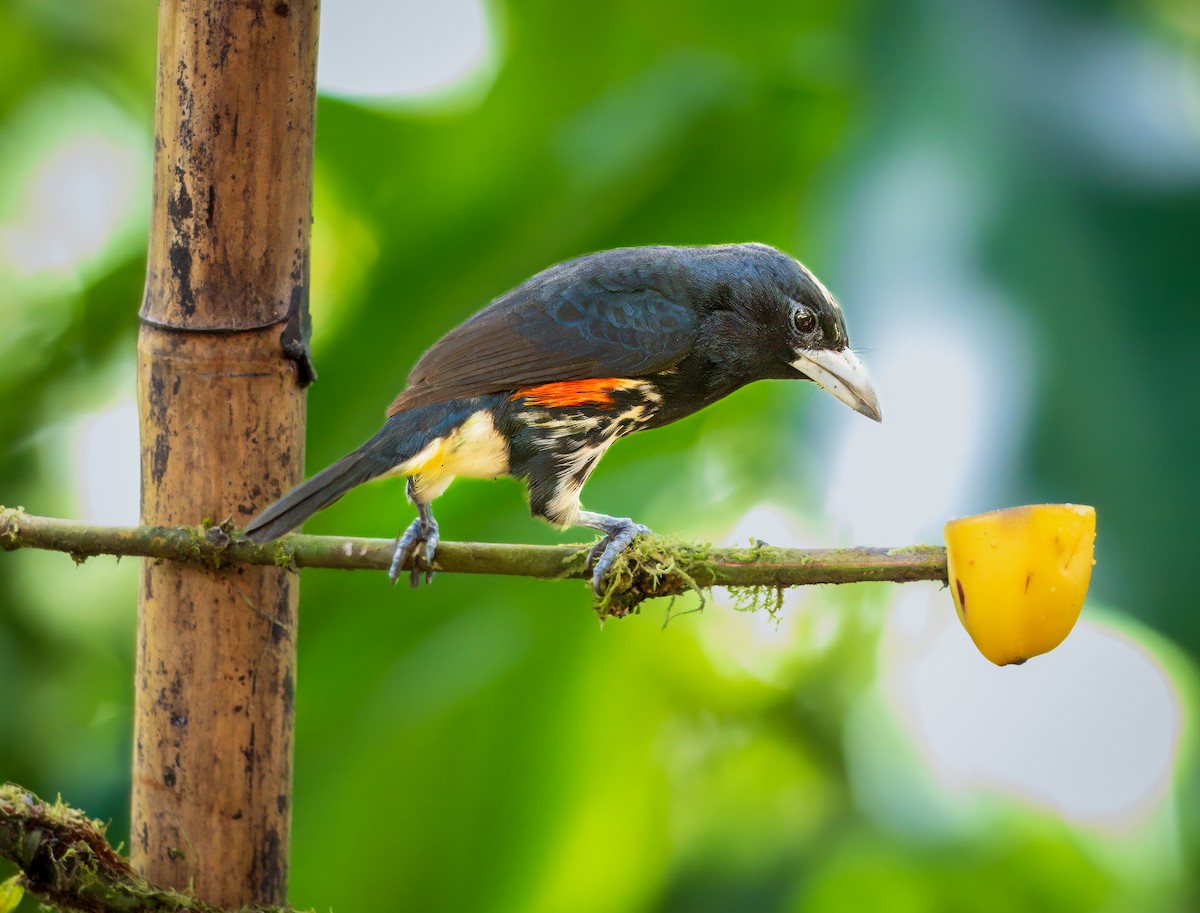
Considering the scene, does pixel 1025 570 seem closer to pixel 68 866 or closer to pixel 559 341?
pixel 559 341

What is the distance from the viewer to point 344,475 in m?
1.72

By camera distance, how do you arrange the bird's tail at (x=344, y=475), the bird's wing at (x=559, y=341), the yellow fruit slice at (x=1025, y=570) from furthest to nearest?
1. the bird's wing at (x=559, y=341)
2. the bird's tail at (x=344, y=475)
3. the yellow fruit slice at (x=1025, y=570)

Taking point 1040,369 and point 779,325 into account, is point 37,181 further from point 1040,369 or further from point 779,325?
point 1040,369

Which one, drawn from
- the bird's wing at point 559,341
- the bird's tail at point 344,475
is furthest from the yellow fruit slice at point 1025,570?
the bird's tail at point 344,475

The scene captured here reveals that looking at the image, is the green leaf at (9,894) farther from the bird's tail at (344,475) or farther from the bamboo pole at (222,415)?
the bird's tail at (344,475)

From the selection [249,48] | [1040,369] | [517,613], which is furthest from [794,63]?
[249,48]

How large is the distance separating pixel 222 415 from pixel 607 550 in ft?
1.85

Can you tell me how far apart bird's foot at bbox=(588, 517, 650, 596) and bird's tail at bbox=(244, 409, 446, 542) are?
309 millimetres

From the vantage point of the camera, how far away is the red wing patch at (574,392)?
6.45 feet

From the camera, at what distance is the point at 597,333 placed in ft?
6.40

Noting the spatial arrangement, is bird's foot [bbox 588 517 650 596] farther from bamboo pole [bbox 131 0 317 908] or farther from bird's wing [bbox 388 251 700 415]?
bamboo pole [bbox 131 0 317 908]

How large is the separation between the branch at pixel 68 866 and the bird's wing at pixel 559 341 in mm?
732

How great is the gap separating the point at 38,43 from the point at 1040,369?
8.70 ft

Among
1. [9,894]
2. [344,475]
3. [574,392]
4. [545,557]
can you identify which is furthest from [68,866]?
[574,392]
